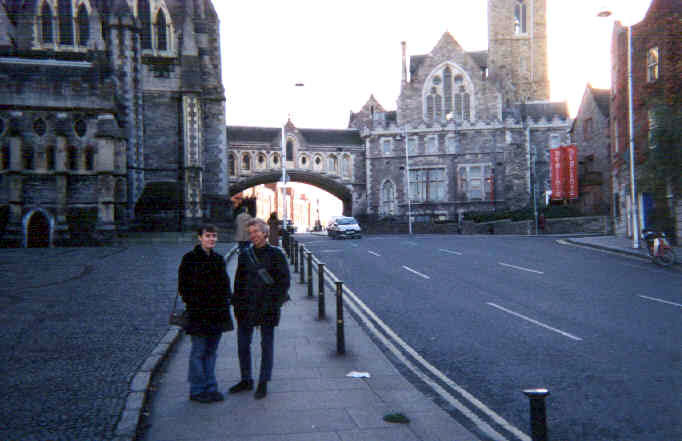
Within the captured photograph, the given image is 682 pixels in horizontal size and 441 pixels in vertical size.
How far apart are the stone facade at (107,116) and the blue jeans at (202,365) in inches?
916

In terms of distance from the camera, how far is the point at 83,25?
114ft

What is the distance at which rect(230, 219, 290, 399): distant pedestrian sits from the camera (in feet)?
20.2

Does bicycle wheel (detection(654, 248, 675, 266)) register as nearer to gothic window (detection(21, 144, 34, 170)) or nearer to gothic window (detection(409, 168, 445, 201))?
gothic window (detection(21, 144, 34, 170))

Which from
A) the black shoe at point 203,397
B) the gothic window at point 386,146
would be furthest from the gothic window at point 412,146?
the black shoe at point 203,397

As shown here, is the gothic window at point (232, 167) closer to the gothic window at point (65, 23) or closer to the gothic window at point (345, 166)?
the gothic window at point (345, 166)

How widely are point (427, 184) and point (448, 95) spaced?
8.92 metres

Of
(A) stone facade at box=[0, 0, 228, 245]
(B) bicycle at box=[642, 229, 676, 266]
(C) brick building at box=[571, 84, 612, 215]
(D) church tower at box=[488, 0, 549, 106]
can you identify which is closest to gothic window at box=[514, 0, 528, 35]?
(D) church tower at box=[488, 0, 549, 106]

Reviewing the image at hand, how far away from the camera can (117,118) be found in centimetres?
2977

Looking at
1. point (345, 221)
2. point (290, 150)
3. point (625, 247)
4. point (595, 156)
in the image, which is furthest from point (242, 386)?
point (290, 150)

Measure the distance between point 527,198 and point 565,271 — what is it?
41364 millimetres

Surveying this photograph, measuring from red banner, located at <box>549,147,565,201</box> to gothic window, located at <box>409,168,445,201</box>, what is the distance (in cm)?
1229

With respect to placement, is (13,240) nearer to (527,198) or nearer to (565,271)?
(565,271)

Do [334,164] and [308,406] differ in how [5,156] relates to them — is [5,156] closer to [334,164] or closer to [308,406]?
[308,406]

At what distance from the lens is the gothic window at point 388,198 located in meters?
57.7
